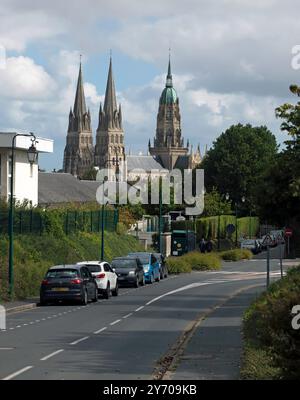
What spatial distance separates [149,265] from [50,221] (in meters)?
6.46

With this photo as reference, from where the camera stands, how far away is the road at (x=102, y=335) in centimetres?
1669

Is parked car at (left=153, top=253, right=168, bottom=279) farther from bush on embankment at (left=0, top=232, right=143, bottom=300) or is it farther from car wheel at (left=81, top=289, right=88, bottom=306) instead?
car wheel at (left=81, top=289, right=88, bottom=306)

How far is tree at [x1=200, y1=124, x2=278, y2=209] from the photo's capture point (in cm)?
11562

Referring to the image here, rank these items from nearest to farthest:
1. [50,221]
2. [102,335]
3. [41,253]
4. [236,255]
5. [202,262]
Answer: [102,335]
[41,253]
[50,221]
[202,262]
[236,255]

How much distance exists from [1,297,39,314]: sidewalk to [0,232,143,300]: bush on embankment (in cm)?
73

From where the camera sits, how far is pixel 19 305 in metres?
33.9

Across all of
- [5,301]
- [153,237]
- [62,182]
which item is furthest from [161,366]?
[62,182]

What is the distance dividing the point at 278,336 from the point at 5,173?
41.4m

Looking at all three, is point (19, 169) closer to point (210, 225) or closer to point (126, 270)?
point (126, 270)

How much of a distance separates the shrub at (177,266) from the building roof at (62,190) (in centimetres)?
1187

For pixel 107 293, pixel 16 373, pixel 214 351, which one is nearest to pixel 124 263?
pixel 107 293

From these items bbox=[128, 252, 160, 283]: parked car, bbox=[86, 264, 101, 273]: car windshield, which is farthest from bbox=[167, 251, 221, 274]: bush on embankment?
bbox=[86, 264, 101, 273]: car windshield
